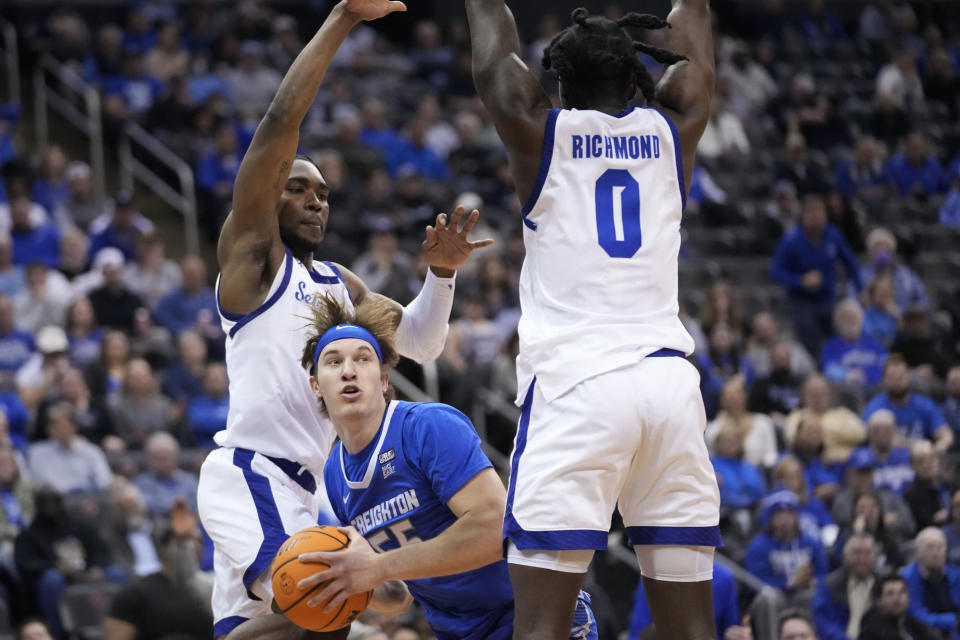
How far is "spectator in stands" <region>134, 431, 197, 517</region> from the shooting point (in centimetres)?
982

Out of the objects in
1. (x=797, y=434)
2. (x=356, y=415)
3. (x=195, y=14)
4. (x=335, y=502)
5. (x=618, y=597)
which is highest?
(x=195, y=14)

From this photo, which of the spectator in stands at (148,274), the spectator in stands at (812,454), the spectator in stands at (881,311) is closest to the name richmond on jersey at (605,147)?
the spectator in stands at (812,454)

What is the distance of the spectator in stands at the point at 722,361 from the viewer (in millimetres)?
12000

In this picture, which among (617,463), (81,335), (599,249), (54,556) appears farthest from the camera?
(81,335)

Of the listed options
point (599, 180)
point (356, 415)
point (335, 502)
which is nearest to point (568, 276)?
point (599, 180)

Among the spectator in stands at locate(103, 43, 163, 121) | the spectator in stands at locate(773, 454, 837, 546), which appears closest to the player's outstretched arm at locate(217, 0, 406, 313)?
the spectator in stands at locate(773, 454, 837, 546)

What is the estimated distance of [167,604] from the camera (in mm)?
8016

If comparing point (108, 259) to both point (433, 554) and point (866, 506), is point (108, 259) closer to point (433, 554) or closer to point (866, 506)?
point (866, 506)

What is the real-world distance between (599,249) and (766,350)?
907 cm

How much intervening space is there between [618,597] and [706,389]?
2.64 metres

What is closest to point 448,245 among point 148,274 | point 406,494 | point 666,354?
→ point 406,494

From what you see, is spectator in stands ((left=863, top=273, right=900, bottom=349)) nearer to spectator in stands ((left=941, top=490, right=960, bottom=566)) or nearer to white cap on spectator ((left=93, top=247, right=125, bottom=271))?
spectator in stands ((left=941, top=490, right=960, bottom=566))

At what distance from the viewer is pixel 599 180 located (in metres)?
4.15

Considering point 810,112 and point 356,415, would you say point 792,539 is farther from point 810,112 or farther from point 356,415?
point 810,112
